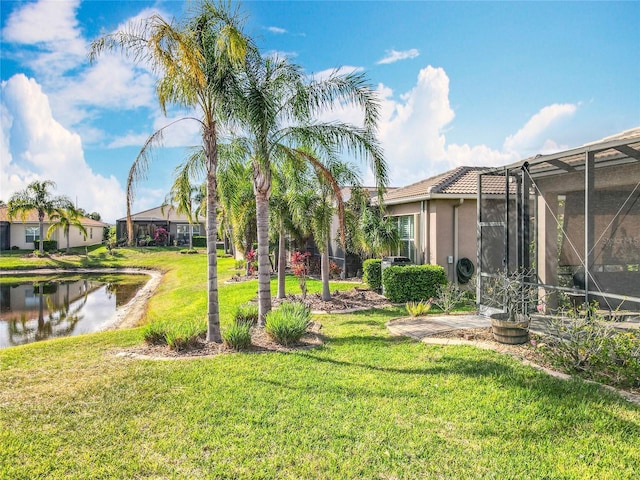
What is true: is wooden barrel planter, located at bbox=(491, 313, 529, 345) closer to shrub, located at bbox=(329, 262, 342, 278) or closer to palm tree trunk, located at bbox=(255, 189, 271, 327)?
palm tree trunk, located at bbox=(255, 189, 271, 327)

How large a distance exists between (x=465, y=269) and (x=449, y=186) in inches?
109

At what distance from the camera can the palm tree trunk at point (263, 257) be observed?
8789 millimetres

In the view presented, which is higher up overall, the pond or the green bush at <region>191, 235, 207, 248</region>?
the green bush at <region>191, 235, 207, 248</region>

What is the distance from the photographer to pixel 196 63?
745 centimetres

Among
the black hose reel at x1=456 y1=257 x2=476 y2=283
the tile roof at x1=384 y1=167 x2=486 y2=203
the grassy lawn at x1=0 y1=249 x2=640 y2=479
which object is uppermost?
the tile roof at x1=384 y1=167 x2=486 y2=203

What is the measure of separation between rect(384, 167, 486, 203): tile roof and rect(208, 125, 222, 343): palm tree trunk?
286 inches

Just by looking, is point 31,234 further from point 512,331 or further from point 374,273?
point 512,331

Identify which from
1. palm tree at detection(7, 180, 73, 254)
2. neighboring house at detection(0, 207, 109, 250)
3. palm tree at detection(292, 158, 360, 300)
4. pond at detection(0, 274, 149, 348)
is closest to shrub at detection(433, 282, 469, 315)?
palm tree at detection(292, 158, 360, 300)

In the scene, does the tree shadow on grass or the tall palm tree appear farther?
the tall palm tree

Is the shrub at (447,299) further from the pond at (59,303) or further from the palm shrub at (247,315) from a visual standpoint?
the pond at (59,303)

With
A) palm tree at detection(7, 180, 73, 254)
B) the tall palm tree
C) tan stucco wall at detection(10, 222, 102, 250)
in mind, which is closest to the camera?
the tall palm tree

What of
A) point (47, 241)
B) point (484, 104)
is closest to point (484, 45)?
point (484, 104)

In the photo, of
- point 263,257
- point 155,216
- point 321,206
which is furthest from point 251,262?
point 155,216

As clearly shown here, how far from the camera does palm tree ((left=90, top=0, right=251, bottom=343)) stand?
7.50 meters
